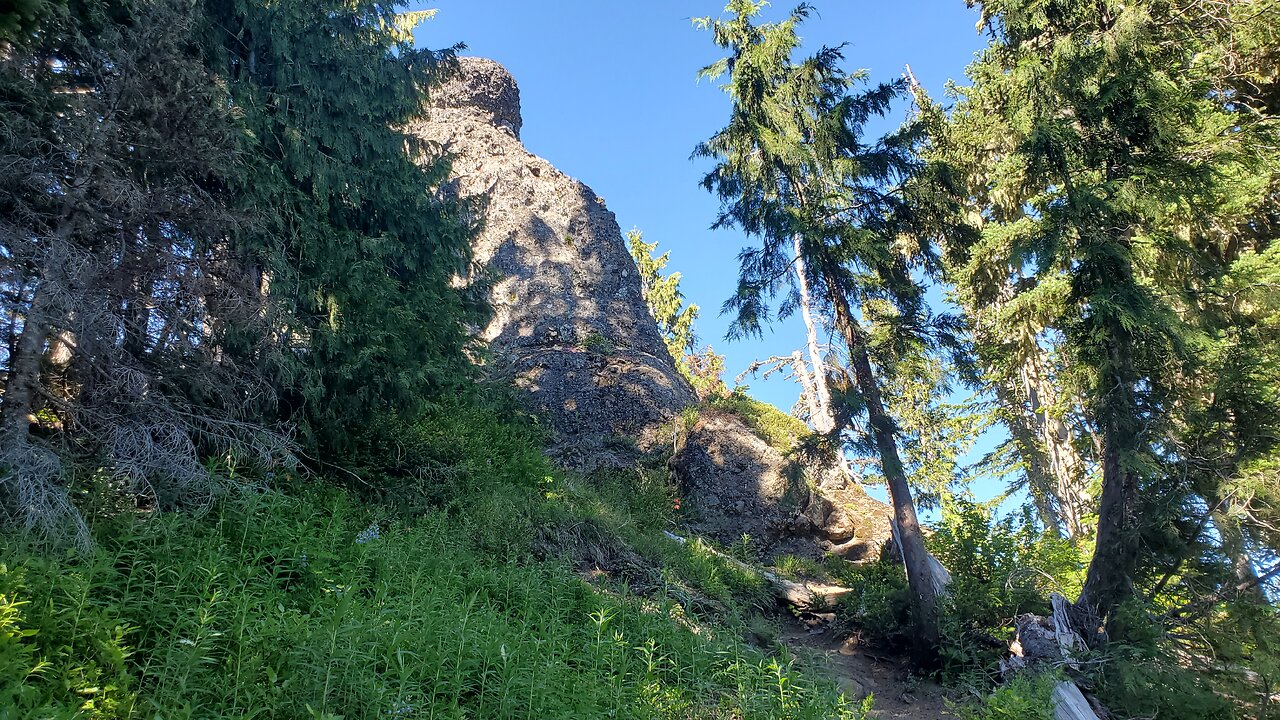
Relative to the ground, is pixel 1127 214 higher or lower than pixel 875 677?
higher

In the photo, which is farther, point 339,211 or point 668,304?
point 668,304

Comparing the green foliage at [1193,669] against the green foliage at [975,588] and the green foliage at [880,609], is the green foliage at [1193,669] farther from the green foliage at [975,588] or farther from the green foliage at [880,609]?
the green foliage at [880,609]

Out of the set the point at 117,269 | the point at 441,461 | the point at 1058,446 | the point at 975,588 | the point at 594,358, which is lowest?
the point at 975,588

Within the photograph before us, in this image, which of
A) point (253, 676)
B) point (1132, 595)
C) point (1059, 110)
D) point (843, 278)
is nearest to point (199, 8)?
point (253, 676)

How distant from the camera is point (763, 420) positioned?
18.0m

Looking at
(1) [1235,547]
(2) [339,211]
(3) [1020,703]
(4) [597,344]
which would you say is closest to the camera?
(3) [1020,703]

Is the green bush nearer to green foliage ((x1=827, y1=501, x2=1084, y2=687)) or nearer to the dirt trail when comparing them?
the dirt trail

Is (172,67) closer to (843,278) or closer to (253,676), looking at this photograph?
(253,676)

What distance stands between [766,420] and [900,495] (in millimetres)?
8027

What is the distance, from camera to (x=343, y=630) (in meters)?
4.06

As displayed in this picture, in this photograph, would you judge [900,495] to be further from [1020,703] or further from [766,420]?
[766,420]

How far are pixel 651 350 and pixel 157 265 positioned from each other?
45.6ft

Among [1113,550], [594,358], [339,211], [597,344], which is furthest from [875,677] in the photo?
[597,344]

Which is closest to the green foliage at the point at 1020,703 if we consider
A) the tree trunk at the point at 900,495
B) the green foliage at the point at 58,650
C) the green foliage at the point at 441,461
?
the tree trunk at the point at 900,495
